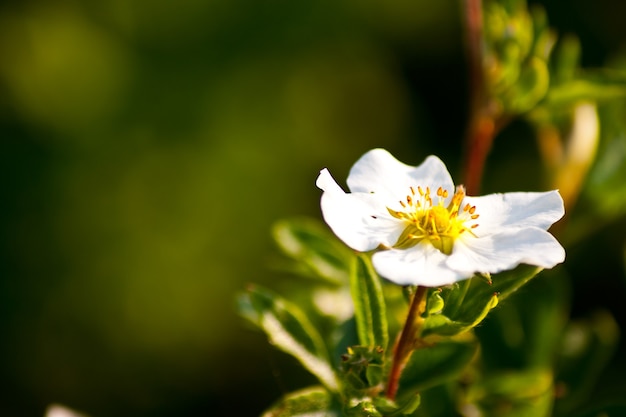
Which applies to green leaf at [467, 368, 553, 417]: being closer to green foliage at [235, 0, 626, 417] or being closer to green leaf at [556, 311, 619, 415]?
green foliage at [235, 0, 626, 417]

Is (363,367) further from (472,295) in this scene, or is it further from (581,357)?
(581,357)

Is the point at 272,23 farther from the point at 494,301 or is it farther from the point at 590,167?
the point at 494,301

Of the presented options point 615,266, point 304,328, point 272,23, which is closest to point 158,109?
point 272,23

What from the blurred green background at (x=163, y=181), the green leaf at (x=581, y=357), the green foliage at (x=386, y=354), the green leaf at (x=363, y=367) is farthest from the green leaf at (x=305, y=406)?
the blurred green background at (x=163, y=181)

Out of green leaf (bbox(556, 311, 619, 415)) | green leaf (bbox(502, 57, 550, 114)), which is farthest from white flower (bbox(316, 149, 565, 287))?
green leaf (bbox(556, 311, 619, 415))

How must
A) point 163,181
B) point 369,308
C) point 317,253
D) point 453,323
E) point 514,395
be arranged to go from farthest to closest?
point 163,181, point 317,253, point 514,395, point 369,308, point 453,323

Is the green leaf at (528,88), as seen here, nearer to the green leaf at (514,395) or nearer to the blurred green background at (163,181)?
the green leaf at (514,395)

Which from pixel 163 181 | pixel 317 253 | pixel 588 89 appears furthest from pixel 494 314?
pixel 163 181
